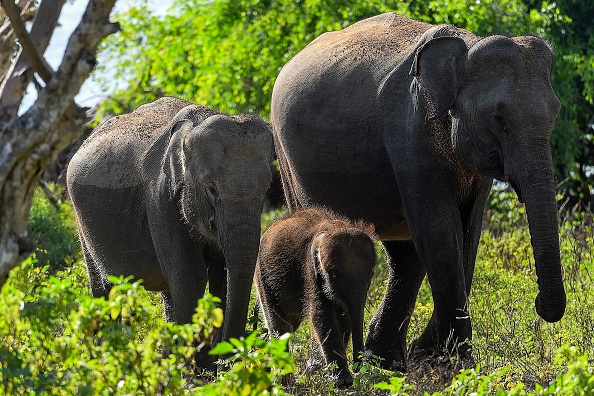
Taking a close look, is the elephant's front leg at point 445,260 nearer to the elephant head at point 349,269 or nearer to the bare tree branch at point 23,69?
the elephant head at point 349,269

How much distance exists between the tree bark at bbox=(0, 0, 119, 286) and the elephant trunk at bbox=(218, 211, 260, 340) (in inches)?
71.9

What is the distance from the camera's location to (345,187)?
29.2 feet

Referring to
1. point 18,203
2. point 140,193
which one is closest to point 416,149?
point 140,193

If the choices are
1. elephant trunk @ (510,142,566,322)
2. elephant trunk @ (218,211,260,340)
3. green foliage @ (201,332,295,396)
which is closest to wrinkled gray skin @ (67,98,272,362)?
elephant trunk @ (218,211,260,340)

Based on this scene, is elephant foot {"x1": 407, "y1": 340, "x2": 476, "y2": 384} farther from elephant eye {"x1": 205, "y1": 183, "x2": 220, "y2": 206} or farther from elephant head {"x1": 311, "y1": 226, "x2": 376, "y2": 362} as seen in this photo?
elephant eye {"x1": 205, "y1": 183, "x2": 220, "y2": 206}

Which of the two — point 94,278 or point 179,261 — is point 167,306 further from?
point 179,261

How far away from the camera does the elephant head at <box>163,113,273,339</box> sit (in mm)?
7168

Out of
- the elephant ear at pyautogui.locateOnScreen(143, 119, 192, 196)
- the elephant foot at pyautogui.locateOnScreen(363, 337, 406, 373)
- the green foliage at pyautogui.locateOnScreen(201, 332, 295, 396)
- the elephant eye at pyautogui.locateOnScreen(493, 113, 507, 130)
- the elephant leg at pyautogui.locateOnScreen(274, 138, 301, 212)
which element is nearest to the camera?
the green foliage at pyautogui.locateOnScreen(201, 332, 295, 396)

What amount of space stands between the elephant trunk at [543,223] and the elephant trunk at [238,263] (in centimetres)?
146

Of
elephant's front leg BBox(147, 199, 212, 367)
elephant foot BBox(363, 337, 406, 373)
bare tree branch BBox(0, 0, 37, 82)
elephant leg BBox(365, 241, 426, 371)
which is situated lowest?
elephant foot BBox(363, 337, 406, 373)

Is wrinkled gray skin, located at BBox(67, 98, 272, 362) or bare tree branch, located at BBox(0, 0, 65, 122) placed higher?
bare tree branch, located at BBox(0, 0, 65, 122)

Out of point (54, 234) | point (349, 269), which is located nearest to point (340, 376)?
point (349, 269)

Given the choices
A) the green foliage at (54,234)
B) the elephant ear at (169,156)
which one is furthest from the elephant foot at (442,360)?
the green foliage at (54,234)

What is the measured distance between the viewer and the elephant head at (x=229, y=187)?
23.5 ft
